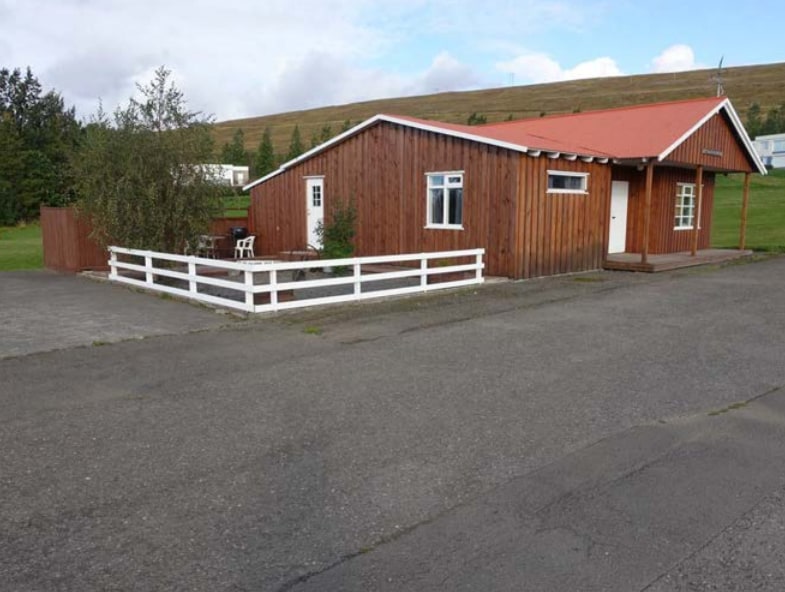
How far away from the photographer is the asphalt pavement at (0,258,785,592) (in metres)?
3.20

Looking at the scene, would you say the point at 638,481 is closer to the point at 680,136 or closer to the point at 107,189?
the point at 107,189

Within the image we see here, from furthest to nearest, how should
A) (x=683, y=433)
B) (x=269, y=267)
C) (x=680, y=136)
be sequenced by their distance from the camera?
1. (x=680, y=136)
2. (x=269, y=267)
3. (x=683, y=433)

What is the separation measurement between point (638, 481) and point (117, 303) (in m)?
9.54

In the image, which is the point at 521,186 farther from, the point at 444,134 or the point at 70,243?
the point at 70,243

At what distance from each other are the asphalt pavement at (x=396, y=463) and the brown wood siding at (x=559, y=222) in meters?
6.30

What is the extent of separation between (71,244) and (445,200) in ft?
28.1

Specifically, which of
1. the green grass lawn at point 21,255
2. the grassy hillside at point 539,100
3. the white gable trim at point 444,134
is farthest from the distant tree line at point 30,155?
the grassy hillside at point 539,100

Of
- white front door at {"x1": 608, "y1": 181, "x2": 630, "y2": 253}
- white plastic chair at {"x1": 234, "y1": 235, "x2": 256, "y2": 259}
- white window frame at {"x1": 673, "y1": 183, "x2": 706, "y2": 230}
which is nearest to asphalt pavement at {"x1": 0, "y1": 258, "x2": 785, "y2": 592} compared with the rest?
white front door at {"x1": 608, "y1": 181, "x2": 630, "y2": 253}

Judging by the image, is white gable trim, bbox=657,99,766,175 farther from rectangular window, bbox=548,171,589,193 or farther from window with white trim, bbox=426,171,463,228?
window with white trim, bbox=426,171,463,228

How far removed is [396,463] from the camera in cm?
442

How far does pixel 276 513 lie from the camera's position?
373 centimetres

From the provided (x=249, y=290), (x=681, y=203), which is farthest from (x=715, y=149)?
(x=249, y=290)

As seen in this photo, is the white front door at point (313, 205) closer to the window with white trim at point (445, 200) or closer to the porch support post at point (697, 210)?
the window with white trim at point (445, 200)

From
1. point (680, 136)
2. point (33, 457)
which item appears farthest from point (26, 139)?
point (33, 457)
